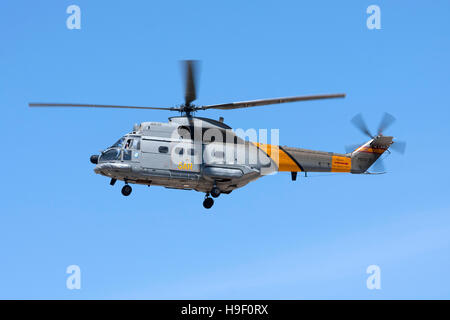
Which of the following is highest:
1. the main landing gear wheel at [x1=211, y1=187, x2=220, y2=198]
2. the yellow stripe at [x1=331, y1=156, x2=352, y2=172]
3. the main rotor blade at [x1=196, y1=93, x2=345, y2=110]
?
the main rotor blade at [x1=196, y1=93, x2=345, y2=110]

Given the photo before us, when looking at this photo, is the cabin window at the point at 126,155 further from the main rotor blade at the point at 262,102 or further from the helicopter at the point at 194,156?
the main rotor blade at the point at 262,102

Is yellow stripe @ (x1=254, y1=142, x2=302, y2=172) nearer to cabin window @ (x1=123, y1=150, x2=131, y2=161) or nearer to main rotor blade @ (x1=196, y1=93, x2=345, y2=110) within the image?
main rotor blade @ (x1=196, y1=93, x2=345, y2=110)

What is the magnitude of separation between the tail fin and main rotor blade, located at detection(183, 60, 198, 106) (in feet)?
31.5

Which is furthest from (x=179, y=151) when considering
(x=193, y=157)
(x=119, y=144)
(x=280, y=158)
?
(x=280, y=158)

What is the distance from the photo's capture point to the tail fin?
129 ft

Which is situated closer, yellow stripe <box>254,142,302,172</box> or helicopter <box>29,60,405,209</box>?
helicopter <box>29,60,405,209</box>

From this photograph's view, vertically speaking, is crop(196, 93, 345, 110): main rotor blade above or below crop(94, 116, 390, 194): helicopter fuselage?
above

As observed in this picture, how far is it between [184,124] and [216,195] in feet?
12.4

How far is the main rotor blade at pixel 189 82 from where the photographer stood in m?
32.6

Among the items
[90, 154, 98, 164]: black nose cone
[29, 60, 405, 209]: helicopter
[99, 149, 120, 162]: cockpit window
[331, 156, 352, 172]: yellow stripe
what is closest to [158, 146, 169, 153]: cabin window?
[29, 60, 405, 209]: helicopter

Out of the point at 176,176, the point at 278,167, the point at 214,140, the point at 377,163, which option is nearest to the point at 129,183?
the point at 176,176

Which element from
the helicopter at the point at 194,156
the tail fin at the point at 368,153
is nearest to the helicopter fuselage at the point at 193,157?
the helicopter at the point at 194,156

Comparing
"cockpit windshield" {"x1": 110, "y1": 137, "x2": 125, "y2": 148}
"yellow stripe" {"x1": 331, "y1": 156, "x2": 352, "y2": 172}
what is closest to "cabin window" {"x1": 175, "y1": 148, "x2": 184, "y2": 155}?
"cockpit windshield" {"x1": 110, "y1": 137, "x2": 125, "y2": 148}
